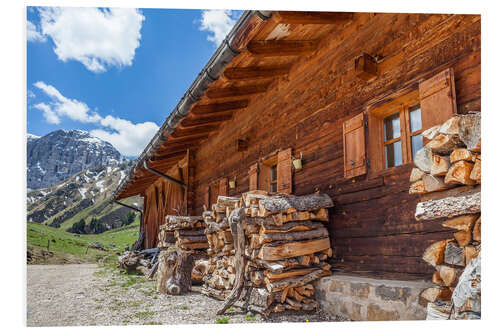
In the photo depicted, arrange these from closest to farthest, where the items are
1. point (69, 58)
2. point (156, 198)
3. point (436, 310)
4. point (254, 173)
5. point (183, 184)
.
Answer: point (436, 310), point (69, 58), point (254, 173), point (183, 184), point (156, 198)

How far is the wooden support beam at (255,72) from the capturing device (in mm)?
6234

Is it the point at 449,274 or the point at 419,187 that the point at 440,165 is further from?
the point at 449,274

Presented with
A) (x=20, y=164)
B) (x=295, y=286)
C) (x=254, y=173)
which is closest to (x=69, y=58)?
(x=20, y=164)

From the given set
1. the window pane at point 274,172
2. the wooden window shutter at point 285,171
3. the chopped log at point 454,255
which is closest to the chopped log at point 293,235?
the wooden window shutter at point 285,171

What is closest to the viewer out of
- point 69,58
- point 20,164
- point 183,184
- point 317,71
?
point 20,164

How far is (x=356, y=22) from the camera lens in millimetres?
5102

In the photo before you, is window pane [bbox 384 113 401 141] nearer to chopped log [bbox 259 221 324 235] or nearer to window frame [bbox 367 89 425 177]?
window frame [bbox 367 89 425 177]

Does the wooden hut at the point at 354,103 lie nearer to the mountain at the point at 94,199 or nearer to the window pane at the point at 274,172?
the window pane at the point at 274,172

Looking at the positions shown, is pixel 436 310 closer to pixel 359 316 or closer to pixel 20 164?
pixel 359 316

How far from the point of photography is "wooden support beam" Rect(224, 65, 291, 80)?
6.23 metres

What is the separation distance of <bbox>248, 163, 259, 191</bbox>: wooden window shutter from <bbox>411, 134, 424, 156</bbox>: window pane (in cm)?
368

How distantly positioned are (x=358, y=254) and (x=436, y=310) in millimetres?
1911

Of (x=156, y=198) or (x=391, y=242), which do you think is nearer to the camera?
(x=391, y=242)

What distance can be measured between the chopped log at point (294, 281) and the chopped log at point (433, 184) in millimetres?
2189
